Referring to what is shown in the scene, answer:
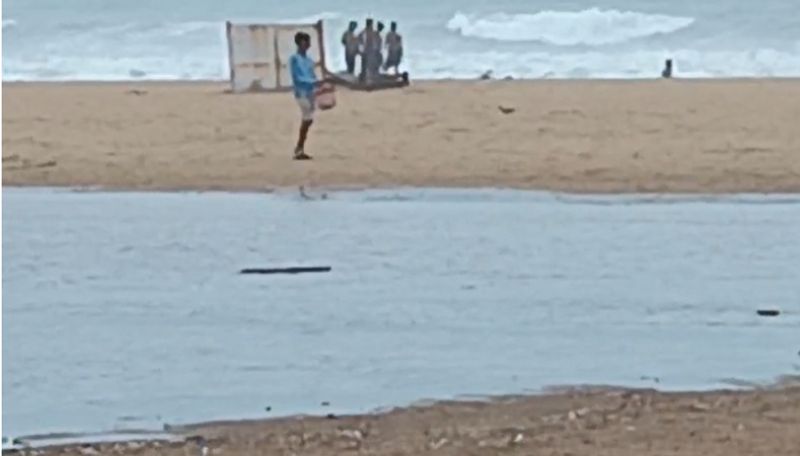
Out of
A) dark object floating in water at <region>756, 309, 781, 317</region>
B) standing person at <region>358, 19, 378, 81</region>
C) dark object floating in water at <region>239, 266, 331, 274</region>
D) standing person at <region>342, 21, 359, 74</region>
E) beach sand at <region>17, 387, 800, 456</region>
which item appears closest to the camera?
beach sand at <region>17, 387, 800, 456</region>

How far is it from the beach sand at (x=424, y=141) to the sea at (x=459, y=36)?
1382cm

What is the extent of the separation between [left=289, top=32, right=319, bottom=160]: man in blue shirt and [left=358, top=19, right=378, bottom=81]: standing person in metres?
9.30

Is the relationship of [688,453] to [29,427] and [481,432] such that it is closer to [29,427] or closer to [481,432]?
[481,432]

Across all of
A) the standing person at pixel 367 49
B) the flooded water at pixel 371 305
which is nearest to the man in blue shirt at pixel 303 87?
the flooded water at pixel 371 305

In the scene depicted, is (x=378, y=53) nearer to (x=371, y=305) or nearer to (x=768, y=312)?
(x=371, y=305)

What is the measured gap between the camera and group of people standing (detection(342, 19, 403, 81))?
3284cm

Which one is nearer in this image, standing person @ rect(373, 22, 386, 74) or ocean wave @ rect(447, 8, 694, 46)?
standing person @ rect(373, 22, 386, 74)

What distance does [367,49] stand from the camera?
33562 mm

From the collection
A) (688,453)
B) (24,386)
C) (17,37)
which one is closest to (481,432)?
(688,453)

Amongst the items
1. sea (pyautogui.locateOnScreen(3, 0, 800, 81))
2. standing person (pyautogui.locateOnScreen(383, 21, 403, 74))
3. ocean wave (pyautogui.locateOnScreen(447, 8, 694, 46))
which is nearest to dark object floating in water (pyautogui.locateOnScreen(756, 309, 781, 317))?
standing person (pyautogui.locateOnScreen(383, 21, 403, 74))

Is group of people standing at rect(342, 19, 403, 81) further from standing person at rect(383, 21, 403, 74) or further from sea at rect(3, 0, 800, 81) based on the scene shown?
sea at rect(3, 0, 800, 81)

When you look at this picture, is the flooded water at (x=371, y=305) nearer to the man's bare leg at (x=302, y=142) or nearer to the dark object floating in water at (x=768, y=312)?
the dark object floating in water at (x=768, y=312)

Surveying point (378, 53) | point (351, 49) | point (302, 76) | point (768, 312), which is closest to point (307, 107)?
point (302, 76)

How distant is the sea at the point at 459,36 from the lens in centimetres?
4794
